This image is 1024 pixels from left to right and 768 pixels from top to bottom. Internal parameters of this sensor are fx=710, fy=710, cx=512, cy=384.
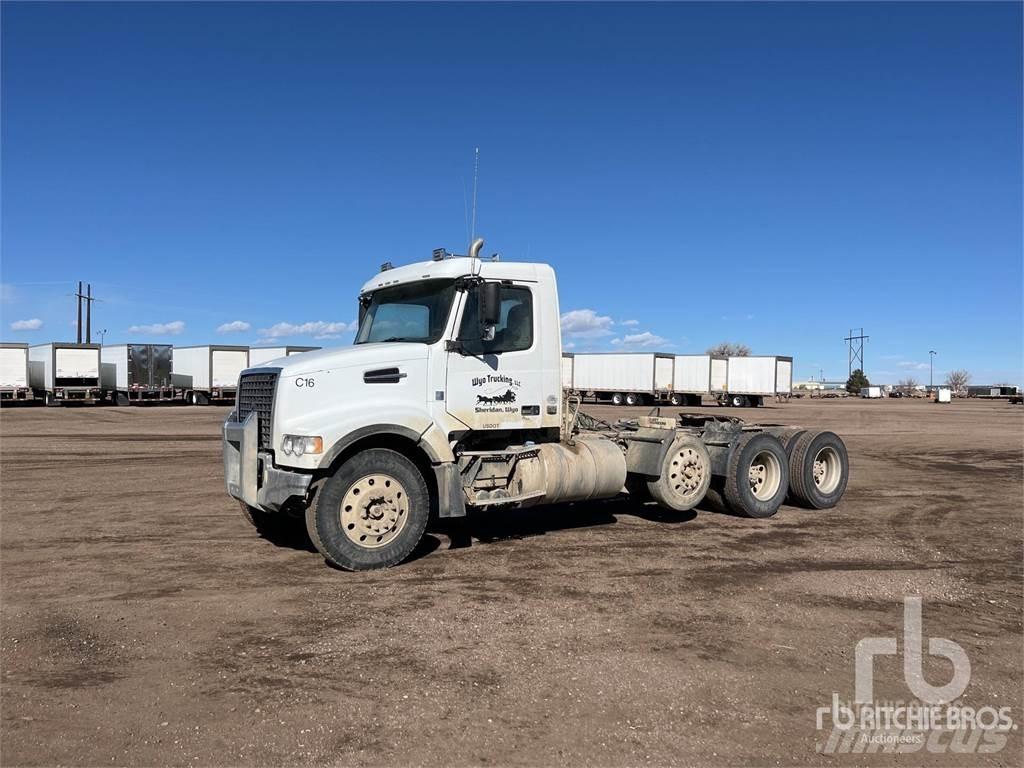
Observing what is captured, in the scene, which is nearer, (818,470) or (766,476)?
(766,476)

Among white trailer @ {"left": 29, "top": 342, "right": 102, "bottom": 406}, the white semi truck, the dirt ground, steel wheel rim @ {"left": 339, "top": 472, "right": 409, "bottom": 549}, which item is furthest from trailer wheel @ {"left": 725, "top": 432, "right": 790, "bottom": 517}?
white trailer @ {"left": 29, "top": 342, "right": 102, "bottom": 406}

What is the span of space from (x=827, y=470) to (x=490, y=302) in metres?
6.66

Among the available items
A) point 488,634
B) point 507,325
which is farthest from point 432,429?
point 488,634

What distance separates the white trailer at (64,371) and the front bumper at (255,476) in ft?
125

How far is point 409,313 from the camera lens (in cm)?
774

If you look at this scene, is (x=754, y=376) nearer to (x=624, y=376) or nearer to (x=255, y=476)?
(x=624, y=376)

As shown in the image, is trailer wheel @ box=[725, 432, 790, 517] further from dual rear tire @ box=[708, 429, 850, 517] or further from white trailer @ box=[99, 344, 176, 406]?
white trailer @ box=[99, 344, 176, 406]

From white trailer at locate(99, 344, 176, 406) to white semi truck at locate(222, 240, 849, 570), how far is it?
38.9m

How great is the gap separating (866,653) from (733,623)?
0.93 m

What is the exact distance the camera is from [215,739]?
3.63 metres

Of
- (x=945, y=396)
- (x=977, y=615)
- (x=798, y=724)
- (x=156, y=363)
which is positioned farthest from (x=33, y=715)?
(x=945, y=396)

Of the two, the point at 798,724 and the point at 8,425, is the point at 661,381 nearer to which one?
the point at 8,425

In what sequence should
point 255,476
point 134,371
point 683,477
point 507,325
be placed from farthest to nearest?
point 134,371 → point 683,477 → point 507,325 → point 255,476

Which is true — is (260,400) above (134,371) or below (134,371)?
below
